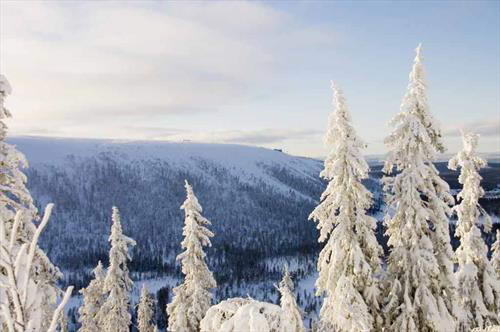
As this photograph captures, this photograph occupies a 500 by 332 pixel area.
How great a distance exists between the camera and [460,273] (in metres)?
22.6

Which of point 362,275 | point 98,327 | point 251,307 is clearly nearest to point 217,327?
point 251,307

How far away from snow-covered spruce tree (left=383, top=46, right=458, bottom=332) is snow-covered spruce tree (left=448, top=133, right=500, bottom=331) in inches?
170

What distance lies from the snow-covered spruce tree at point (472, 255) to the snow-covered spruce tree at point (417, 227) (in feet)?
14.2

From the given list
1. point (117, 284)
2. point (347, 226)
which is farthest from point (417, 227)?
point (117, 284)

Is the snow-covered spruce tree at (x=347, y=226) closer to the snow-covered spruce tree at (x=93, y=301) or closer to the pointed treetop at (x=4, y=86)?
the pointed treetop at (x=4, y=86)

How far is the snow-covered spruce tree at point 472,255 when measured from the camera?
71.3 ft

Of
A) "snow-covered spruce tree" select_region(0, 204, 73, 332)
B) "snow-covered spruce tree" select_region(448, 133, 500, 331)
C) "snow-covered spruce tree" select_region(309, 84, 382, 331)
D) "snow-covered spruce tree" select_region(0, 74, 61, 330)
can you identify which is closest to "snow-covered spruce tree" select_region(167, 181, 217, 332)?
"snow-covered spruce tree" select_region(309, 84, 382, 331)

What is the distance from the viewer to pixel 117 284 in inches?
1312

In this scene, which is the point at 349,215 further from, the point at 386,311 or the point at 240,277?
the point at 240,277

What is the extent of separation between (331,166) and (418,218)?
4.00 metres

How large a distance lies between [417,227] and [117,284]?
78.7ft

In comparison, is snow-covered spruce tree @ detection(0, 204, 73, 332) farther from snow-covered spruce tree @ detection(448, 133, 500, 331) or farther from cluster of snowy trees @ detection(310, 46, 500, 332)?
snow-covered spruce tree @ detection(448, 133, 500, 331)

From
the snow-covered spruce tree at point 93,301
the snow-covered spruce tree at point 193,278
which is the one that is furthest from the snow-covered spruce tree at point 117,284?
the snow-covered spruce tree at point 193,278

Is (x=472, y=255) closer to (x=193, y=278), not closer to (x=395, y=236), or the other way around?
(x=395, y=236)
